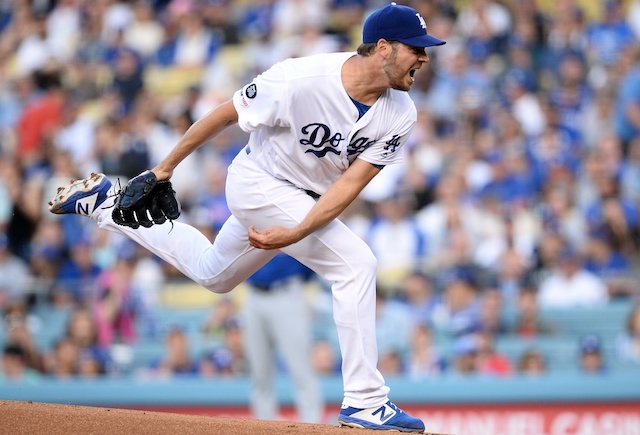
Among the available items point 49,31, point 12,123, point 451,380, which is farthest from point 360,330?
point 49,31

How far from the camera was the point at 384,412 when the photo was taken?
4938mm

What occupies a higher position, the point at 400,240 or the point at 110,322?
the point at 400,240

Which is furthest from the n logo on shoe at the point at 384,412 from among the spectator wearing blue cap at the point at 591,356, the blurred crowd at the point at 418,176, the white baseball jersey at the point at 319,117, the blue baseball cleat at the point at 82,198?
the spectator wearing blue cap at the point at 591,356

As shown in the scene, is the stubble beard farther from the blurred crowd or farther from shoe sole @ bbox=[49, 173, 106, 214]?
the blurred crowd

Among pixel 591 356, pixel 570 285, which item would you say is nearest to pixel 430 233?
pixel 570 285

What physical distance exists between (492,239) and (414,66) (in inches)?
188

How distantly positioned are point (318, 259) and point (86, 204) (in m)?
1.32

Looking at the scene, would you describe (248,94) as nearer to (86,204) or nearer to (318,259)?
(318,259)

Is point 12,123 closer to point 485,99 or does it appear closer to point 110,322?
point 110,322

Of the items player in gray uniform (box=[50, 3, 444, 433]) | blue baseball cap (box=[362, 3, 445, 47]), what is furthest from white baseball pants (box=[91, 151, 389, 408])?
blue baseball cap (box=[362, 3, 445, 47])

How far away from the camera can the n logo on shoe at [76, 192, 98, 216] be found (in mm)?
5457

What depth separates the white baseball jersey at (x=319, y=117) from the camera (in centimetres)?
479

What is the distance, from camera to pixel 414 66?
187 inches

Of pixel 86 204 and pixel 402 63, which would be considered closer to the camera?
pixel 402 63
